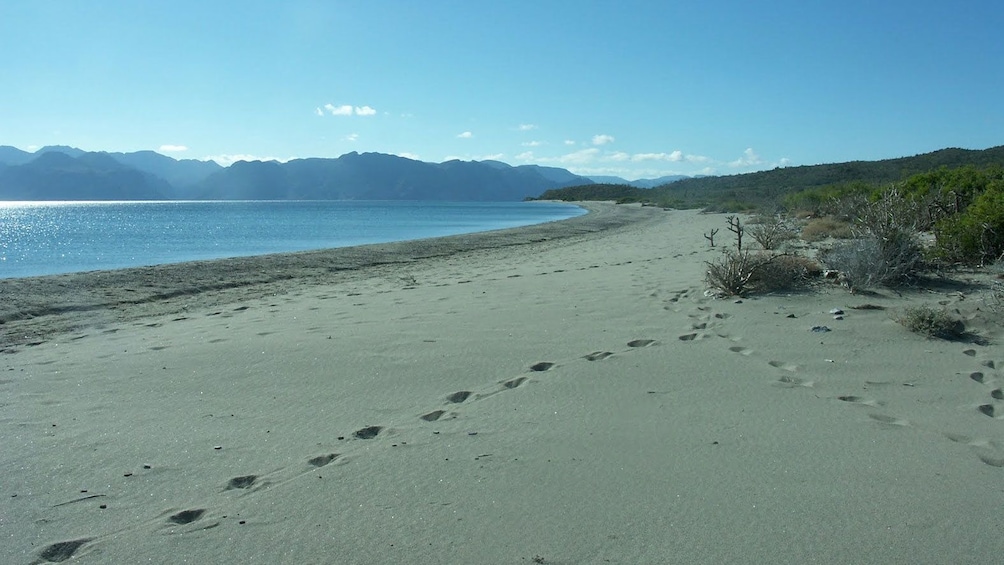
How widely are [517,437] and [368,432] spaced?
0.90 meters

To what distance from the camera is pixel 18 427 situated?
4.34 m

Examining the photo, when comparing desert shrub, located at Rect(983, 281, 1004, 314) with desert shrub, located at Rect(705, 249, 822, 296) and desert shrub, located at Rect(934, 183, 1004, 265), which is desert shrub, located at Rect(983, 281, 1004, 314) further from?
desert shrub, located at Rect(934, 183, 1004, 265)

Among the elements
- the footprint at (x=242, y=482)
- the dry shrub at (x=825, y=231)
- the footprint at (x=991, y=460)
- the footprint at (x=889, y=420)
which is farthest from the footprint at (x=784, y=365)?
the dry shrub at (x=825, y=231)

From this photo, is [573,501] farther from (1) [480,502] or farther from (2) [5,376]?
(2) [5,376]

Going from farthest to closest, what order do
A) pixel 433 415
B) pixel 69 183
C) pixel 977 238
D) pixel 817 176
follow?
1. pixel 69 183
2. pixel 817 176
3. pixel 977 238
4. pixel 433 415

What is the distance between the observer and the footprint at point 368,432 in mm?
4023

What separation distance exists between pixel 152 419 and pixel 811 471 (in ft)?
12.8

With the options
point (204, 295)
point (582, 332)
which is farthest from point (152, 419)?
point (204, 295)

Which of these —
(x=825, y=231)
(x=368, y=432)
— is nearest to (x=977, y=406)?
(x=368, y=432)

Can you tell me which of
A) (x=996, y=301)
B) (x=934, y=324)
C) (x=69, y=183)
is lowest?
(x=934, y=324)

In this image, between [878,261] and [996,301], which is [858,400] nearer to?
[996,301]

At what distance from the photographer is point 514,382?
5035mm

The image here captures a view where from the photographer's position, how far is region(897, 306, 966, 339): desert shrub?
586 cm

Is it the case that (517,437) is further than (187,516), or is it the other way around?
(517,437)
